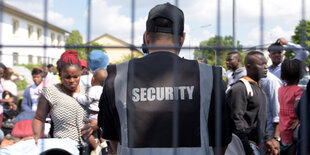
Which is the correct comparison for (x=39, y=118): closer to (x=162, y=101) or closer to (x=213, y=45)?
(x=162, y=101)

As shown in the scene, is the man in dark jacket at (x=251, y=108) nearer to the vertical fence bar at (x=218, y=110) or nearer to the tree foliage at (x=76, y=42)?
the vertical fence bar at (x=218, y=110)

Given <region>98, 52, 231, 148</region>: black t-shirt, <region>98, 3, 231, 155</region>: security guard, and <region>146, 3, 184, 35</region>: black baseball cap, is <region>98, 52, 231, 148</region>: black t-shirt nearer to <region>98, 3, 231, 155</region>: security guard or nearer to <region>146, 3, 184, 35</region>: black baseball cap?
<region>98, 3, 231, 155</region>: security guard

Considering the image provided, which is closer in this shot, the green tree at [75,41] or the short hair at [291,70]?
the green tree at [75,41]

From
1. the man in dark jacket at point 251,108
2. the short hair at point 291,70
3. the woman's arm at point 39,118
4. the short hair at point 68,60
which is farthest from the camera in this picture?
the short hair at point 291,70

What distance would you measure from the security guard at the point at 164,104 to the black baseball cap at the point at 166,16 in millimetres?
64

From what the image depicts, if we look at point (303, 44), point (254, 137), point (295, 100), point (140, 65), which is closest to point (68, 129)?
point (140, 65)

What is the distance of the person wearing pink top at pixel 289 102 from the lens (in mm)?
3254

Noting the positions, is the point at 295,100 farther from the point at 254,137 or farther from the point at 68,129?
the point at 68,129

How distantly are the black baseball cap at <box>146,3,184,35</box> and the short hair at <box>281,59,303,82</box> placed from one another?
5.75 ft

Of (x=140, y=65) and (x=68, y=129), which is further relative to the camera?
(x=68, y=129)

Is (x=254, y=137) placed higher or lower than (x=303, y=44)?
lower

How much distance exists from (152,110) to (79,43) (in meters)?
0.51

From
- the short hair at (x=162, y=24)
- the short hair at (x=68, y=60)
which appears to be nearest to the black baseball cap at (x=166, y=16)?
the short hair at (x=162, y=24)

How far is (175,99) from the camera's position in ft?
5.26
